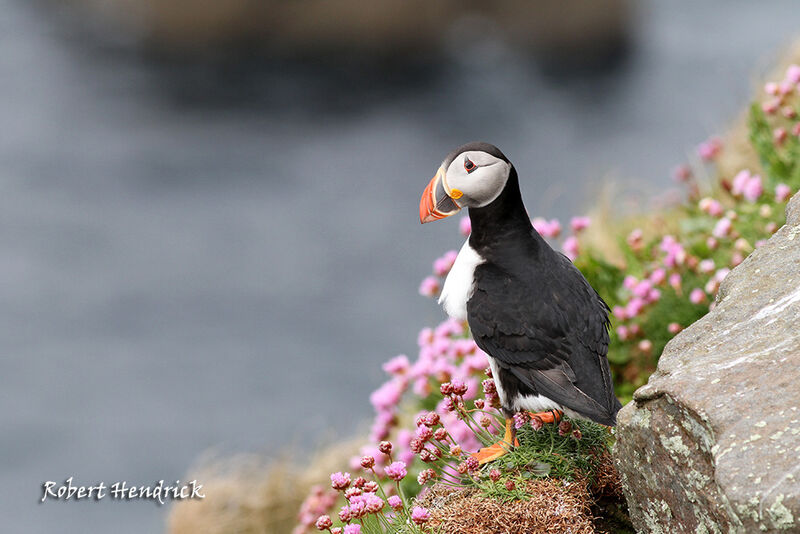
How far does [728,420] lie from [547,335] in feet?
3.11

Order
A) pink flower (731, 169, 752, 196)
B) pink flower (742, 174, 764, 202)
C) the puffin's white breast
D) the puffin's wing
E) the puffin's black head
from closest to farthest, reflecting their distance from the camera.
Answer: the puffin's wing < the puffin's black head < the puffin's white breast < pink flower (742, 174, 764, 202) < pink flower (731, 169, 752, 196)

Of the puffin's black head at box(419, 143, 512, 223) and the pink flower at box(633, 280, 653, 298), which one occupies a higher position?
the pink flower at box(633, 280, 653, 298)

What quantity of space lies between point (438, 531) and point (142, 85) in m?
15.9

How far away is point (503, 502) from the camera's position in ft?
10.9

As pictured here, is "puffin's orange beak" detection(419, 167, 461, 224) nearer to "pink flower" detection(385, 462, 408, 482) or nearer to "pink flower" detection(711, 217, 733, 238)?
"pink flower" detection(385, 462, 408, 482)

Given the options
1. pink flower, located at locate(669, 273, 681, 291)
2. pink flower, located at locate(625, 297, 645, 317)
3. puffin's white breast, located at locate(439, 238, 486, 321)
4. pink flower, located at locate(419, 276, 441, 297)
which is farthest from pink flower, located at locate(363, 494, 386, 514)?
pink flower, located at locate(669, 273, 681, 291)

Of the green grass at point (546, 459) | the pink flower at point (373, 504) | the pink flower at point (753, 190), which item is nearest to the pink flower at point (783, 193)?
the pink flower at point (753, 190)

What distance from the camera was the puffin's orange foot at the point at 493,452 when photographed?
3.50 m

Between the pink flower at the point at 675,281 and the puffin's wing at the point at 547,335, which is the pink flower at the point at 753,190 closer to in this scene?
the pink flower at the point at 675,281

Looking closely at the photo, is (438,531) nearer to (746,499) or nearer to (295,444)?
(746,499)

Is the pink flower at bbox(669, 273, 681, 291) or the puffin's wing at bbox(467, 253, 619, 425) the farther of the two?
the pink flower at bbox(669, 273, 681, 291)

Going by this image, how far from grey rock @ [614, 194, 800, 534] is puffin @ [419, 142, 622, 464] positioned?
363mm

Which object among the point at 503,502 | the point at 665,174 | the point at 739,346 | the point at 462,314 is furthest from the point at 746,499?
the point at 665,174

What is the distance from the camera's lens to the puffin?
336 centimetres
